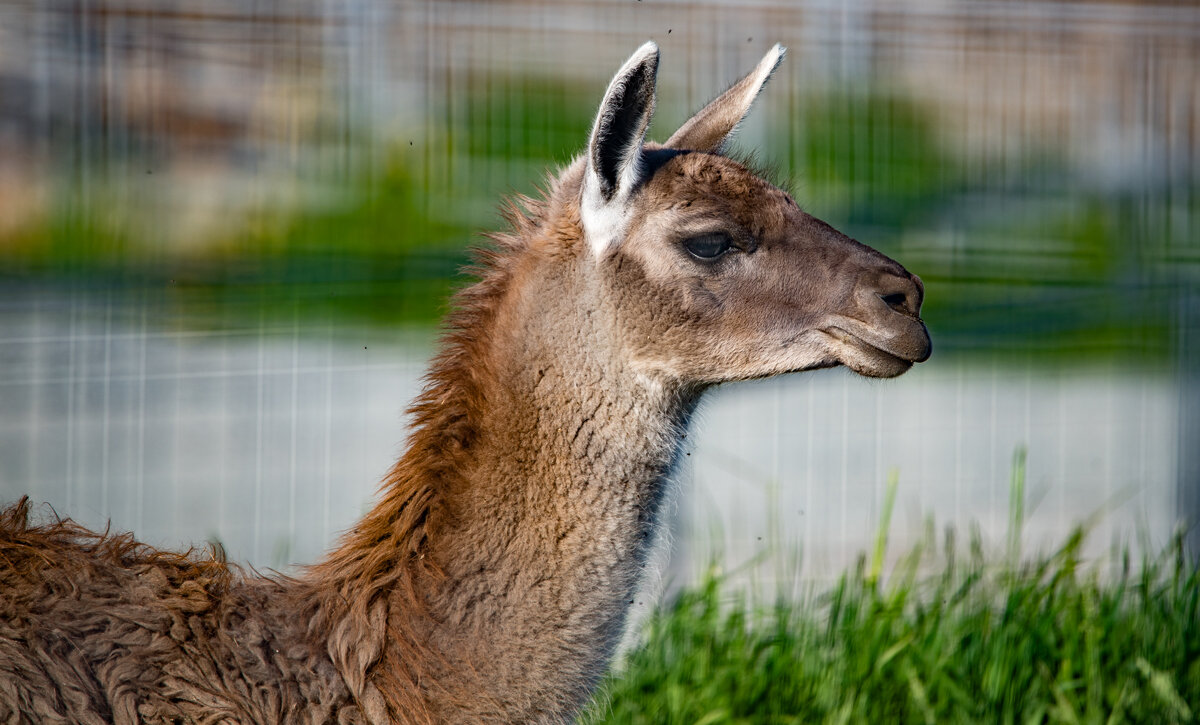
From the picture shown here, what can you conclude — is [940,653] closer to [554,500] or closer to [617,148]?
[554,500]

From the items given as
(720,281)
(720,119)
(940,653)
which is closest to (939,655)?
(940,653)

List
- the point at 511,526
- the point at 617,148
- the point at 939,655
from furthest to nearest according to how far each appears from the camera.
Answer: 1. the point at 939,655
2. the point at 617,148
3. the point at 511,526

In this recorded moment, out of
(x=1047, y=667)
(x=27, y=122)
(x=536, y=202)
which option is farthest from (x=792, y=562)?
(x=27, y=122)

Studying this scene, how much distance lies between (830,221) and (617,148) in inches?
126

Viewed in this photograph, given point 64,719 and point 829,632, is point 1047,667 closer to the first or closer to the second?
point 829,632

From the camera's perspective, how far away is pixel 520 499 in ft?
7.61

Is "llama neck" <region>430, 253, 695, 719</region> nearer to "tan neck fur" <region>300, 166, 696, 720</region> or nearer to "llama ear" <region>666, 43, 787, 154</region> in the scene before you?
"tan neck fur" <region>300, 166, 696, 720</region>

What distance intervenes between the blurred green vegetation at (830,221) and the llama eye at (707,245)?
2.57 meters

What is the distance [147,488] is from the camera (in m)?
4.98

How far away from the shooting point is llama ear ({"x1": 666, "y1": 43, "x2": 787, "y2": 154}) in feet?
9.60

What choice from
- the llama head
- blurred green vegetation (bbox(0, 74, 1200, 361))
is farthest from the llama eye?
blurred green vegetation (bbox(0, 74, 1200, 361))

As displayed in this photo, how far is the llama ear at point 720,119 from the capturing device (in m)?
2.93

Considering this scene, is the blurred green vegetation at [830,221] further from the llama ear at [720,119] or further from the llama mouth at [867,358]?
the llama mouth at [867,358]

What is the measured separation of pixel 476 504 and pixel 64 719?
31.7 inches
